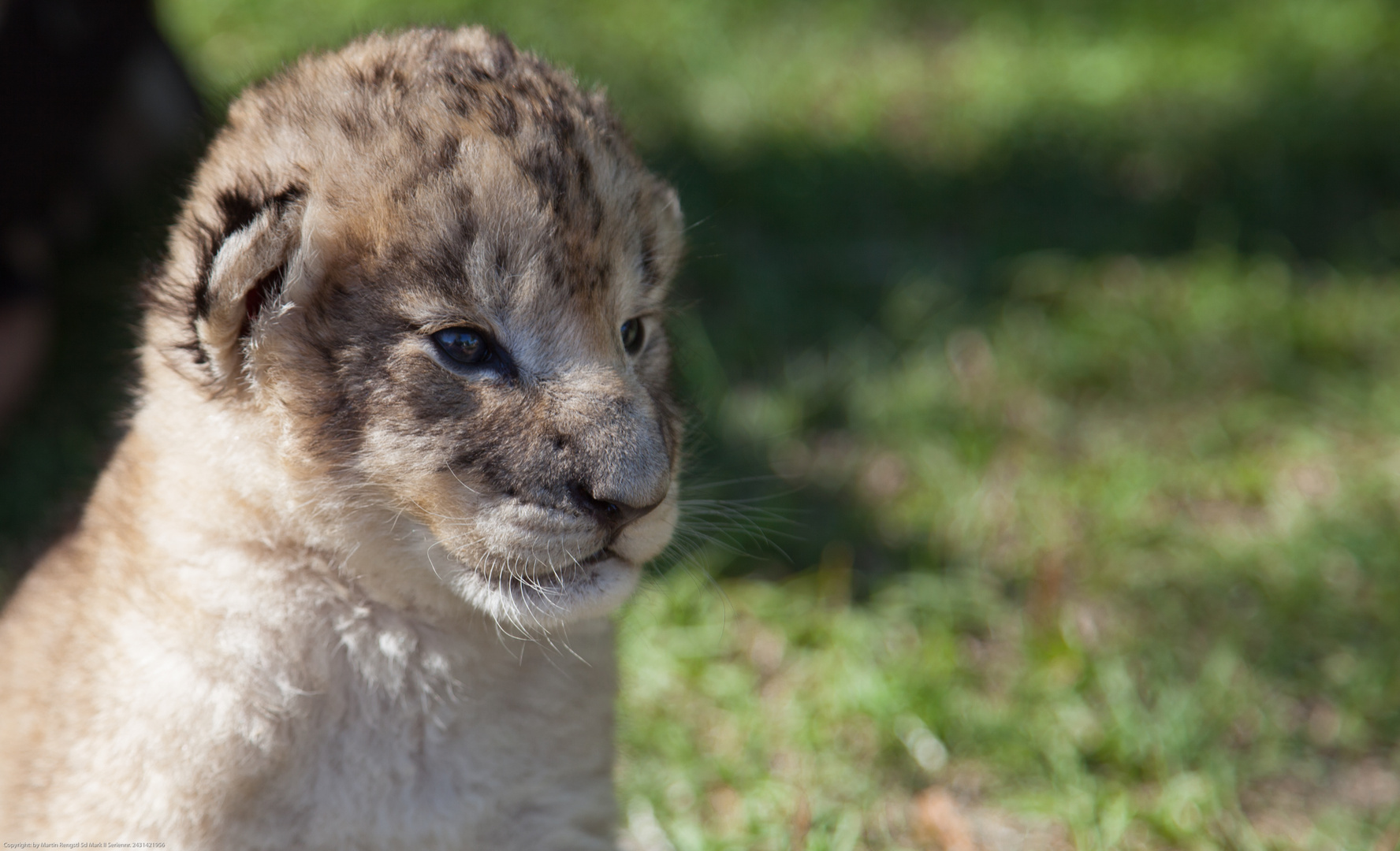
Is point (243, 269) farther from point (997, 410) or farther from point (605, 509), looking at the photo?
point (997, 410)

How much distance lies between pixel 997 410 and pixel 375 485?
11.7 ft

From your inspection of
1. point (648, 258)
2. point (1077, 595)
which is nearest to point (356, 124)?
point (648, 258)

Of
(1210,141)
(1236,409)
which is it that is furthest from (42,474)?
(1210,141)

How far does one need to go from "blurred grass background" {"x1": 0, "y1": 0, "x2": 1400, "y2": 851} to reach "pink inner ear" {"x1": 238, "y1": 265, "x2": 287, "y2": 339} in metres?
0.67

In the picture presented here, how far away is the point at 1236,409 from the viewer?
538 centimetres

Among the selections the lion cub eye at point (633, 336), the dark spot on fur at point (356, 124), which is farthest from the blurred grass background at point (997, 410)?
the dark spot on fur at point (356, 124)

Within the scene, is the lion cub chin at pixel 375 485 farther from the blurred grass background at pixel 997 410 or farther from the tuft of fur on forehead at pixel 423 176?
the blurred grass background at pixel 997 410

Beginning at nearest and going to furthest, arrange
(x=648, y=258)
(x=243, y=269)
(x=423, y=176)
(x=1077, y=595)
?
(x=243, y=269) → (x=423, y=176) → (x=648, y=258) → (x=1077, y=595)

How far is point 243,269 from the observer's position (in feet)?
7.15

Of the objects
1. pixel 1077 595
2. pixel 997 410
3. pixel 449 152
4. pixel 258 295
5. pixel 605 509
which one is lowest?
pixel 1077 595

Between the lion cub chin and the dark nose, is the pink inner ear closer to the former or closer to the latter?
the lion cub chin

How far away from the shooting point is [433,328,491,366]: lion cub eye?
2.27 meters

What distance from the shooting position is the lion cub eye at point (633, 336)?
2625mm

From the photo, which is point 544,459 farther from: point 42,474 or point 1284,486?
point 1284,486
